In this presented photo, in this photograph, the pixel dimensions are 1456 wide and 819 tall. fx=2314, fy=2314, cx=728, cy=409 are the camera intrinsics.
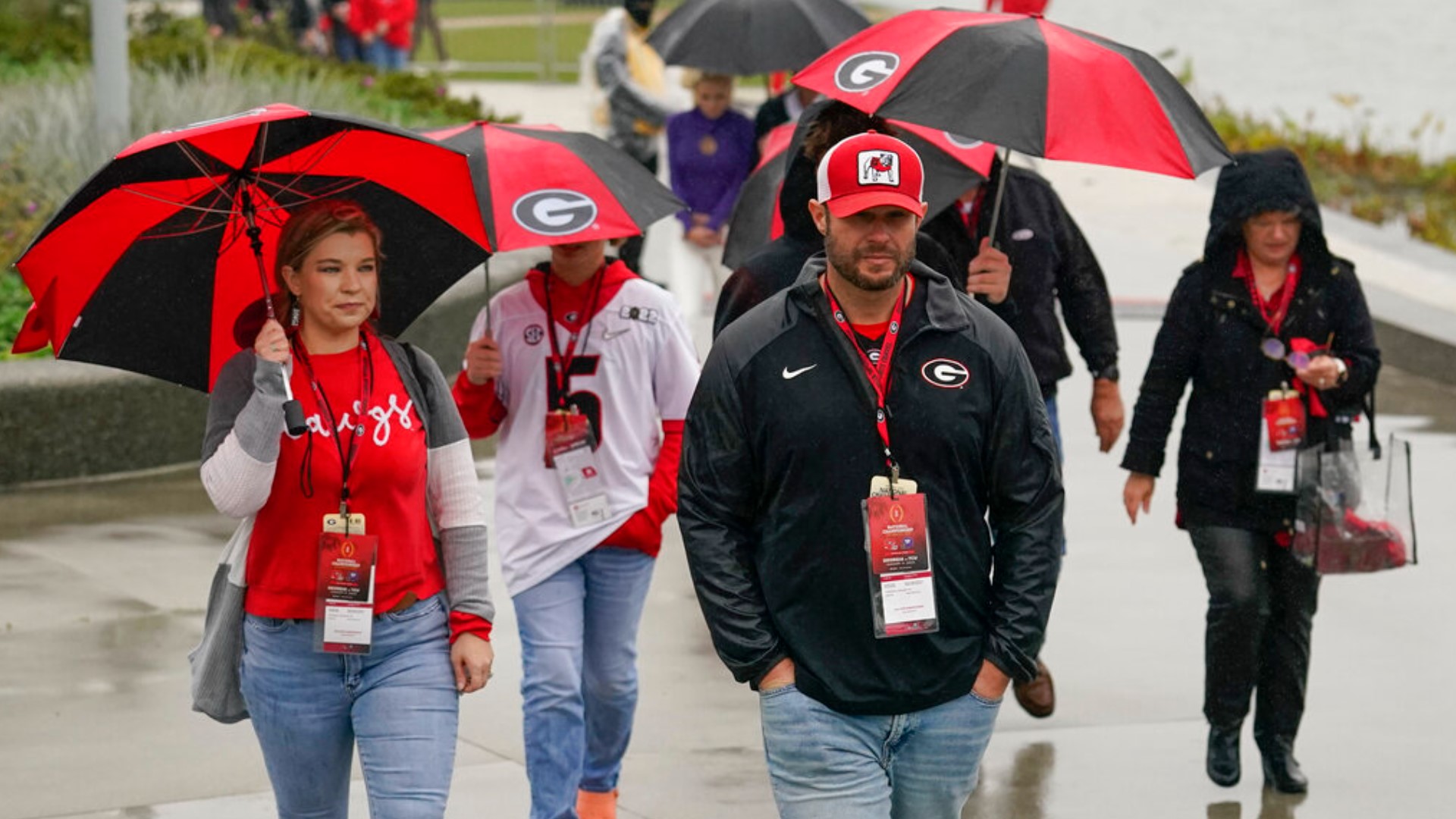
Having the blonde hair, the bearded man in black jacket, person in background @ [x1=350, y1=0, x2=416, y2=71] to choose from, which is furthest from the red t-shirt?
person in background @ [x1=350, y1=0, x2=416, y2=71]

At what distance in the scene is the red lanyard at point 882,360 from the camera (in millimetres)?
4523

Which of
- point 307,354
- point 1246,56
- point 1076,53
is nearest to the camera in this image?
point 307,354

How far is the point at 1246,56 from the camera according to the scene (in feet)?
129

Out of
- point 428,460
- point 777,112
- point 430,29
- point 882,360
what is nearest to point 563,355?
point 428,460

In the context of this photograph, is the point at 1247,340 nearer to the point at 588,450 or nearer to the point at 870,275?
the point at 588,450

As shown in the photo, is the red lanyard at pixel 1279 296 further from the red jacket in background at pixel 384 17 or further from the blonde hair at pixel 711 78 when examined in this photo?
the red jacket in background at pixel 384 17

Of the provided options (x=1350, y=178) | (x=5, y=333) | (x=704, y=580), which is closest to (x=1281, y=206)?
(x=704, y=580)

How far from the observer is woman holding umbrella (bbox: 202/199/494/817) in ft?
15.6

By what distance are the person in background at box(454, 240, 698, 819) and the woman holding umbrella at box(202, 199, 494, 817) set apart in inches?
48.5

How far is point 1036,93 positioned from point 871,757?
76.8 inches

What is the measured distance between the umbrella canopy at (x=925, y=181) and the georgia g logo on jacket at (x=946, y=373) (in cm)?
192

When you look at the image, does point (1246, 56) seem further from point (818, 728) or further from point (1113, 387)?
point (818, 728)

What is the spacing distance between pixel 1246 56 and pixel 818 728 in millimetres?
36564

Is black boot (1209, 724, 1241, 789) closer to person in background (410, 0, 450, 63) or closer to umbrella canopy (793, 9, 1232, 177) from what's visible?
umbrella canopy (793, 9, 1232, 177)
